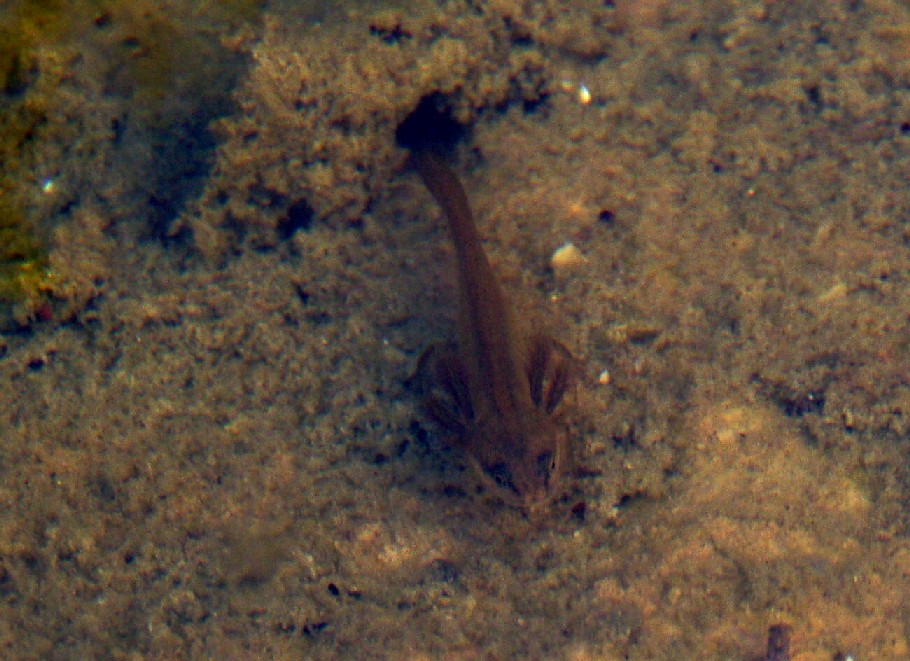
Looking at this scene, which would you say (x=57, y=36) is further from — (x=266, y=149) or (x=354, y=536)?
(x=354, y=536)

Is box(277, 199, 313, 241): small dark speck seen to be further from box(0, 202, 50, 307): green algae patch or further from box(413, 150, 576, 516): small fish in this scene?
box(0, 202, 50, 307): green algae patch

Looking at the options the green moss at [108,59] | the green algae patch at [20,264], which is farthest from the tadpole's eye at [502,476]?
the green moss at [108,59]

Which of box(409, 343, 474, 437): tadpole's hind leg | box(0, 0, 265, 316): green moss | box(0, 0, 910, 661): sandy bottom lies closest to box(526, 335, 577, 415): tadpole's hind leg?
box(0, 0, 910, 661): sandy bottom

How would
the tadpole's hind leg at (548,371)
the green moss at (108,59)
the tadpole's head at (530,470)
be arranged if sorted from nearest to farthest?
the tadpole's head at (530,470)
the tadpole's hind leg at (548,371)
the green moss at (108,59)

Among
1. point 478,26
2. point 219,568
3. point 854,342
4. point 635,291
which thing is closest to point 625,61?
point 478,26

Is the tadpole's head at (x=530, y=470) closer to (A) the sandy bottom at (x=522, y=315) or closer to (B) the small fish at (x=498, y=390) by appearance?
(B) the small fish at (x=498, y=390)

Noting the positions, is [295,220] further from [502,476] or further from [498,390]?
[502,476]

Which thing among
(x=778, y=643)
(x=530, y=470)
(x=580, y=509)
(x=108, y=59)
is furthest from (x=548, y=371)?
(x=108, y=59)
